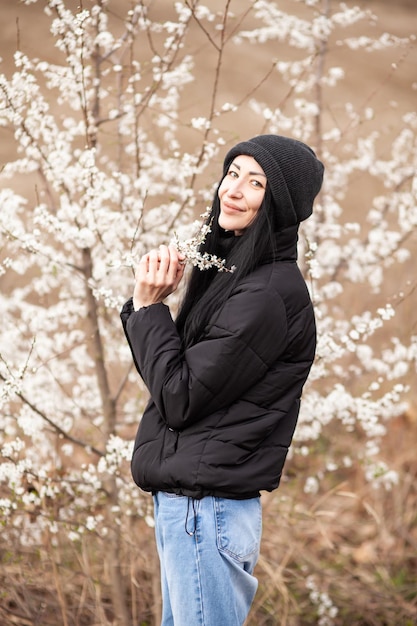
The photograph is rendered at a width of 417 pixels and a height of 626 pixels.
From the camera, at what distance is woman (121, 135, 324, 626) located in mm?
1971

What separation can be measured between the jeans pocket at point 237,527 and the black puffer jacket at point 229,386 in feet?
0.15

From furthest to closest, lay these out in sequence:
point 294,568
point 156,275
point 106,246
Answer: point 294,568, point 106,246, point 156,275

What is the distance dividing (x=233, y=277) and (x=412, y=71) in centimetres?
919

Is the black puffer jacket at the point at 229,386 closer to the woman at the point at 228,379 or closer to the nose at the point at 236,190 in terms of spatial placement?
the woman at the point at 228,379

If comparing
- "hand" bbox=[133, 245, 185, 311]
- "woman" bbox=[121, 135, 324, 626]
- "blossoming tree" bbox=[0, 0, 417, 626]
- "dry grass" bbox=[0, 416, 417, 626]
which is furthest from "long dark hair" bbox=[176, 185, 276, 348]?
"dry grass" bbox=[0, 416, 417, 626]

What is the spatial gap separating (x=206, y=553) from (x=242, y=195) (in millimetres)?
1091

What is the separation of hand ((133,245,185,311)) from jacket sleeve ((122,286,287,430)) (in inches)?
3.9

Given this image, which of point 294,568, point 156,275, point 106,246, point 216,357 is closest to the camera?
point 216,357

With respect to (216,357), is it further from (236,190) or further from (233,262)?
(236,190)

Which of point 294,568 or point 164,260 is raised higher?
point 164,260

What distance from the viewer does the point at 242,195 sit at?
2.14m

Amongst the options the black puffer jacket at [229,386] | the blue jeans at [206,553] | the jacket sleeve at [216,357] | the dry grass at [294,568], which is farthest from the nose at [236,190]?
the dry grass at [294,568]

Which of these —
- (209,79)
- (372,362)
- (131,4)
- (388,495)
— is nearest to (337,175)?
(372,362)

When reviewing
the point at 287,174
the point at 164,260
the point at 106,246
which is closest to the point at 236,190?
the point at 287,174
